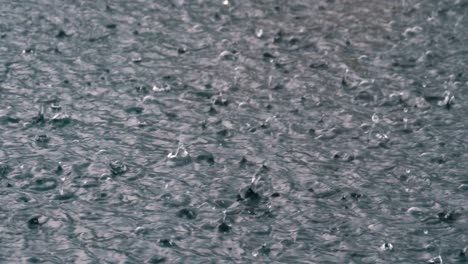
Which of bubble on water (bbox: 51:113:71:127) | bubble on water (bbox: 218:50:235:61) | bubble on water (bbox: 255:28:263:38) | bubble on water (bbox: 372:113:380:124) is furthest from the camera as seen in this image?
bubble on water (bbox: 255:28:263:38)

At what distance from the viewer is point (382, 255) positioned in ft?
12.3

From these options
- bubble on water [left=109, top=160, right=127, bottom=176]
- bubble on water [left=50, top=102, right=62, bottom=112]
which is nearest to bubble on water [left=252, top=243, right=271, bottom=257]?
bubble on water [left=109, top=160, right=127, bottom=176]

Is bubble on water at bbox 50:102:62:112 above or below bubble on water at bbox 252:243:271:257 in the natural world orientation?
below

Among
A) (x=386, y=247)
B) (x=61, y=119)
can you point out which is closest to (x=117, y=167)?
(x=61, y=119)

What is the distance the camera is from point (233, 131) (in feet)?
16.0

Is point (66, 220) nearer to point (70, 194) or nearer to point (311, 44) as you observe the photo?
point (70, 194)

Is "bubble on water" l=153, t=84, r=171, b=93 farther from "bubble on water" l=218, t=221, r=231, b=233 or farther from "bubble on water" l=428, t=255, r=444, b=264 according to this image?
"bubble on water" l=428, t=255, r=444, b=264

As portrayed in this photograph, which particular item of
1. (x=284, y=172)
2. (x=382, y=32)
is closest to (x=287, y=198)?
(x=284, y=172)

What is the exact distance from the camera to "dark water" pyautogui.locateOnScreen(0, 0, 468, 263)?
12.7 feet

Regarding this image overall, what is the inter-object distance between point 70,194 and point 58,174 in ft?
0.66

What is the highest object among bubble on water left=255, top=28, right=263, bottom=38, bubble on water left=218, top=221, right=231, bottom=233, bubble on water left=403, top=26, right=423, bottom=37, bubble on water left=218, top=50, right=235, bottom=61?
bubble on water left=403, top=26, right=423, bottom=37

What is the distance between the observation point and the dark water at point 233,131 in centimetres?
387

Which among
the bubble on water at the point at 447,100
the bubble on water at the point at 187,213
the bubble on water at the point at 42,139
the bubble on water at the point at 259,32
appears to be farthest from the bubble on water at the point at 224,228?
the bubble on water at the point at 259,32

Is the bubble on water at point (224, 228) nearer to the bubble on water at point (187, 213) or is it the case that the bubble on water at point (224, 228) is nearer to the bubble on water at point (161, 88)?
the bubble on water at point (187, 213)
